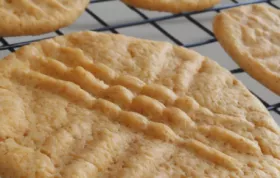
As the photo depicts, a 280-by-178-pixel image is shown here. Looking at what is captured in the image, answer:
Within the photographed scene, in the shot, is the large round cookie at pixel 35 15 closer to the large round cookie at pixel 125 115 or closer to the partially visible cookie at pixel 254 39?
the large round cookie at pixel 125 115

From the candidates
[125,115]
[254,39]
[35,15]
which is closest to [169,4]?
[254,39]

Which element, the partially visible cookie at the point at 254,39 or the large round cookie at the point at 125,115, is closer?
the large round cookie at the point at 125,115

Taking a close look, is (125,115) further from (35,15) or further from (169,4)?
(169,4)

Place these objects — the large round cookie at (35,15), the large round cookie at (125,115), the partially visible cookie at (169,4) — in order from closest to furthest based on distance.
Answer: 1. the large round cookie at (125,115)
2. the large round cookie at (35,15)
3. the partially visible cookie at (169,4)

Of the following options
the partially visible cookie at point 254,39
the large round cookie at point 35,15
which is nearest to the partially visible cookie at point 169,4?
the partially visible cookie at point 254,39

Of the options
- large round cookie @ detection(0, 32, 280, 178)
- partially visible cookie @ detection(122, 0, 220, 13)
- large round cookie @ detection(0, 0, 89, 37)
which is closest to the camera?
large round cookie @ detection(0, 32, 280, 178)

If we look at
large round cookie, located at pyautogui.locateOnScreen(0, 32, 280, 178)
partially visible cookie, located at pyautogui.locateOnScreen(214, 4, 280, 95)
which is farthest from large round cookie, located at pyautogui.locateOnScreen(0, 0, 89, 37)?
partially visible cookie, located at pyautogui.locateOnScreen(214, 4, 280, 95)

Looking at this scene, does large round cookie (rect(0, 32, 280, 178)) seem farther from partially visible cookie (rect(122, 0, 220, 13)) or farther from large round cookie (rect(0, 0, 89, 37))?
partially visible cookie (rect(122, 0, 220, 13))
